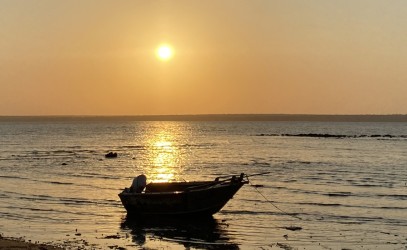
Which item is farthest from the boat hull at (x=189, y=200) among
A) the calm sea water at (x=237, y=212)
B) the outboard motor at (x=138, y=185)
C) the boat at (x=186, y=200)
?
the outboard motor at (x=138, y=185)

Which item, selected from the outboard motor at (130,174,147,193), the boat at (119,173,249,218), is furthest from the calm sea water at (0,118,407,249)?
the outboard motor at (130,174,147,193)

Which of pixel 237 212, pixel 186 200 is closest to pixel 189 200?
pixel 186 200

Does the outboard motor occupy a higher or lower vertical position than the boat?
higher

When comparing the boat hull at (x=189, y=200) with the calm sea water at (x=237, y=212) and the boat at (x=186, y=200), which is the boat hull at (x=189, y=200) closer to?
the boat at (x=186, y=200)

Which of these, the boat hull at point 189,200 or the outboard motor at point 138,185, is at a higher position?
the outboard motor at point 138,185

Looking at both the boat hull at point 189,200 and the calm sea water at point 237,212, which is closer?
the calm sea water at point 237,212

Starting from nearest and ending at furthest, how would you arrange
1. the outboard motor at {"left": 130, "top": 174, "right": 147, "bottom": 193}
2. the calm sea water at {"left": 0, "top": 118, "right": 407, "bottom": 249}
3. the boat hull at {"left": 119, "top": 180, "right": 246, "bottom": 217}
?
the calm sea water at {"left": 0, "top": 118, "right": 407, "bottom": 249}
the boat hull at {"left": 119, "top": 180, "right": 246, "bottom": 217}
the outboard motor at {"left": 130, "top": 174, "right": 147, "bottom": 193}

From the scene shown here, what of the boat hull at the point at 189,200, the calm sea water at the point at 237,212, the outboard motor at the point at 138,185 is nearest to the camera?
the calm sea water at the point at 237,212

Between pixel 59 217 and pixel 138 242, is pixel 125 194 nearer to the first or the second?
pixel 59 217

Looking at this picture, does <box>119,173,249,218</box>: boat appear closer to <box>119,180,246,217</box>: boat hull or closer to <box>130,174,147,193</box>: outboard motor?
<box>119,180,246,217</box>: boat hull

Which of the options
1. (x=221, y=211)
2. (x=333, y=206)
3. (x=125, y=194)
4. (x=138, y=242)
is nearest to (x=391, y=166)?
(x=333, y=206)

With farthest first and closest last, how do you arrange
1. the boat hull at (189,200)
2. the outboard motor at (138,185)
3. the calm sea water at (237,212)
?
the outboard motor at (138,185), the boat hull at (189,200), the calm sea water at (237,212)

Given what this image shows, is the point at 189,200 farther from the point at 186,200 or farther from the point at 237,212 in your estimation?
the point at 237,212

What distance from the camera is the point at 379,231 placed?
74.7ft
